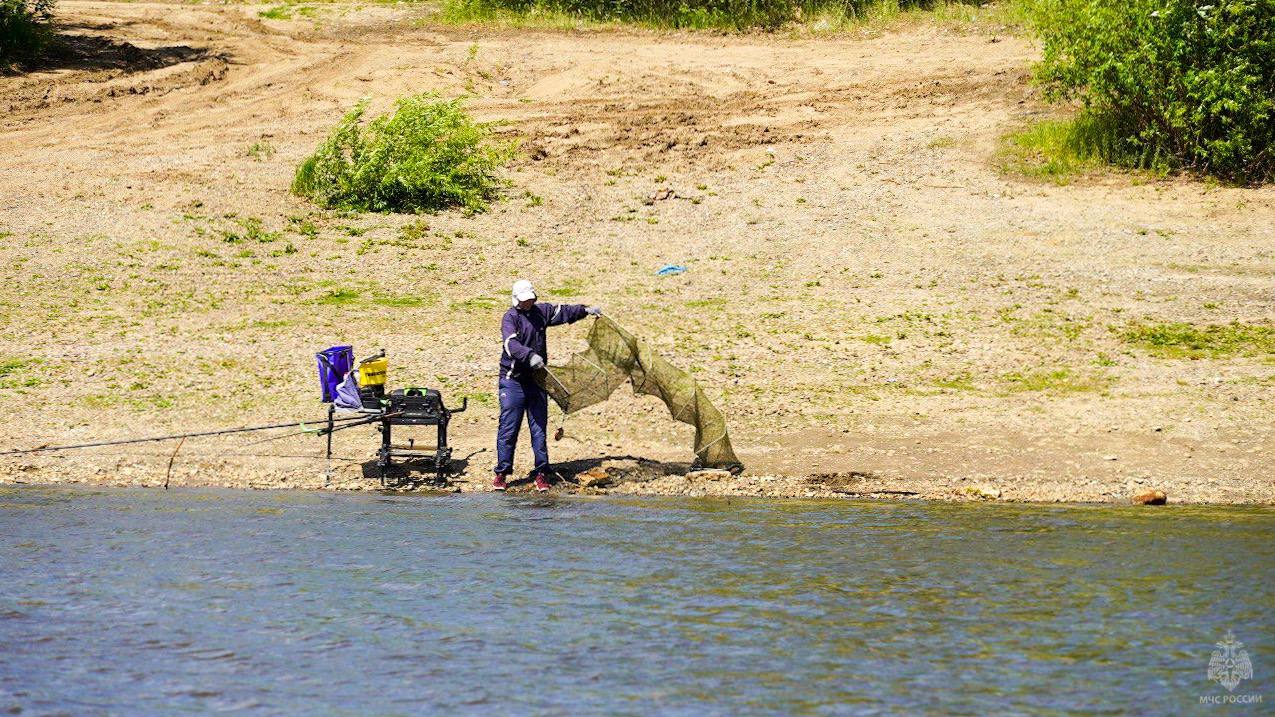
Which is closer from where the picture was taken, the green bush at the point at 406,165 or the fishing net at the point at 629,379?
the fishing net at the point at 629,379

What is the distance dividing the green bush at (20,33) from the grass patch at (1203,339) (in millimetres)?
24763

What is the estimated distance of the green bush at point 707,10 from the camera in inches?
1329

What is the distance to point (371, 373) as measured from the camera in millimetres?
13836

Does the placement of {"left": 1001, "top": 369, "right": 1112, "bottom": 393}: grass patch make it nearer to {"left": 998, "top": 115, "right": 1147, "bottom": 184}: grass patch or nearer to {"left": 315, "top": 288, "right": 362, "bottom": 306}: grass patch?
{"left": 998, "top": 115, "right": 1147, "bottom": 184}: grass patch

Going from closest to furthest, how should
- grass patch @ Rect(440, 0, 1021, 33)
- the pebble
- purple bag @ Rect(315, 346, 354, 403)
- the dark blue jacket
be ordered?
the dark blue jacket → the pebble → purple bag @ Rect(315, 346, 354, 403) → grass patch @ Rect(440, 0, 1021, 33)

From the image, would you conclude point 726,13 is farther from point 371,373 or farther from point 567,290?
point 371,373

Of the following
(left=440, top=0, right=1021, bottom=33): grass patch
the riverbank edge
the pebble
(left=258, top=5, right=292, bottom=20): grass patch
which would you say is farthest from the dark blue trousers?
(left=258, top=5, right=292, bottom=20): grass patch

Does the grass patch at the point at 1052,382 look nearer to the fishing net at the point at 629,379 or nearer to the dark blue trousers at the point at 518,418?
the fishing net at the point at 629,379

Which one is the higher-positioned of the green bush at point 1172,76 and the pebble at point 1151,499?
the green bush at point 1172,76

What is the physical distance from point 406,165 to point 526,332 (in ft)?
38.1

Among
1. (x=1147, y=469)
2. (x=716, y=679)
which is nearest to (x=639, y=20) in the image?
(x=1147, y=469)

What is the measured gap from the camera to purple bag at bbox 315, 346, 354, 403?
13.8 m

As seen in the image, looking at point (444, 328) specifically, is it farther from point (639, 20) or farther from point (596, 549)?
point (639, 20)

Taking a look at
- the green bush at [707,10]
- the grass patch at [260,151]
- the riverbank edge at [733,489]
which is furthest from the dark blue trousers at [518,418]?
the green bush at [707,10]
